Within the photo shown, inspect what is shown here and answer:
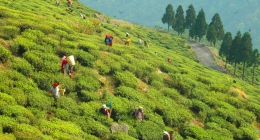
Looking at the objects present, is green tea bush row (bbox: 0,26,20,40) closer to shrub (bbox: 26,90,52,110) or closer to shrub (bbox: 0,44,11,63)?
shrub (bbox: 0,44,11,63)

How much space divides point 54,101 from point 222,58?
247ft

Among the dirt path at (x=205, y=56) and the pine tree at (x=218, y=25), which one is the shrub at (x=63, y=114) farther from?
the pine tree at (x=218, y=25)

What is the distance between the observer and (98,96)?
18406 mm

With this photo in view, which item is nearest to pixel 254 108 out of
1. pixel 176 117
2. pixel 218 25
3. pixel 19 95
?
pixel 176 117

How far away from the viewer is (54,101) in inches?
627

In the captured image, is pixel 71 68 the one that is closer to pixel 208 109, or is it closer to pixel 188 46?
pixel 208 109

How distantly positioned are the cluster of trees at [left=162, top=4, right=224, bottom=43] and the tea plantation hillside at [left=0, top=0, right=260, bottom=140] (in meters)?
64.7

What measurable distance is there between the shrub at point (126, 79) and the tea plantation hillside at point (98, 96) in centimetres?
8

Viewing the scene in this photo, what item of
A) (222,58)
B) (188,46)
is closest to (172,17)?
(188,46)

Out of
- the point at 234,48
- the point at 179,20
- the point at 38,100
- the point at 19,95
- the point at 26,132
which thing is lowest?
the point at 26,132

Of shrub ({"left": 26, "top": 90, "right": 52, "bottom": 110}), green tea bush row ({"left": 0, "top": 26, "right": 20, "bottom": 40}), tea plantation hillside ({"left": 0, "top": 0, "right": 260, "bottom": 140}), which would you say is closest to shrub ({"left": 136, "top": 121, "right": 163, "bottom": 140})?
tea plantation hillside ({"left": 0, "top": 0, "right": 260, "bottom": 140})

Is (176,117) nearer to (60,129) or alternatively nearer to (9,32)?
(60,129)

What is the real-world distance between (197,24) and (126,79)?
74736 mm

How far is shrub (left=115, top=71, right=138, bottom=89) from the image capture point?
69.4 feet
